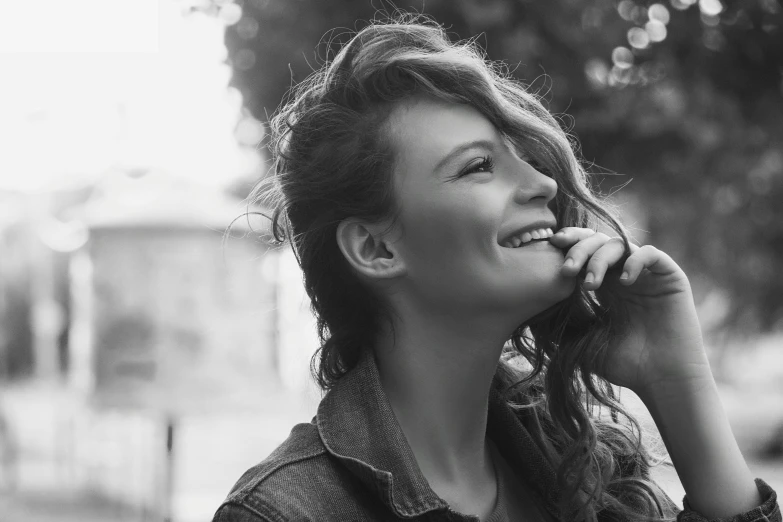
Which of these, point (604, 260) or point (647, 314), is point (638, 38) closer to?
point (647, 314)

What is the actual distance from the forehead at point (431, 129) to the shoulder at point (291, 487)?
2.28 feet

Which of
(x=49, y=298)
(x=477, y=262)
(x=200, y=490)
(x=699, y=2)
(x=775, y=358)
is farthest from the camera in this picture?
(x=49, y=298)

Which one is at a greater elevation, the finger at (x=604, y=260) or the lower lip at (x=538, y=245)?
the lower lip at (x=538, y=245)

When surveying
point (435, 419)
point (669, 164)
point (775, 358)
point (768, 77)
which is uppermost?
point (768, 77)

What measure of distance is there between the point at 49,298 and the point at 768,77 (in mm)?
29769

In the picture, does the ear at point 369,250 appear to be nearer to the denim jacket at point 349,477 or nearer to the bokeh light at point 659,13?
the denim jacket at point 349,477

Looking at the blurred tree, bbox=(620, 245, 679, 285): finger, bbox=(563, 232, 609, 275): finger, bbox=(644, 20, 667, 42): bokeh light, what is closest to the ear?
bbox=(563, 232, 609, 275): finger

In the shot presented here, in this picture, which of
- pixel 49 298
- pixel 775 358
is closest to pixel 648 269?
pixel 775 358

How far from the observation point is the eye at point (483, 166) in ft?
6.64

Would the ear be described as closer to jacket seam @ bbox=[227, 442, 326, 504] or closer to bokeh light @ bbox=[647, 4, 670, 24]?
jacket seam @ bbox=[227, 442, 326, 504]

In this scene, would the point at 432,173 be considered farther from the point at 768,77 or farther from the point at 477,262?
the point at 768,77

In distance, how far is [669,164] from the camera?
5543 millimetres

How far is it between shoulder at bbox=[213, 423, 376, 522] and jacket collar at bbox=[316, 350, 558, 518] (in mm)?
33

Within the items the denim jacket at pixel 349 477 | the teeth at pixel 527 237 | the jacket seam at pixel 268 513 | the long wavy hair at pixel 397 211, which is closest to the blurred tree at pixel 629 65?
the long wavy hair at pixel 397 211
